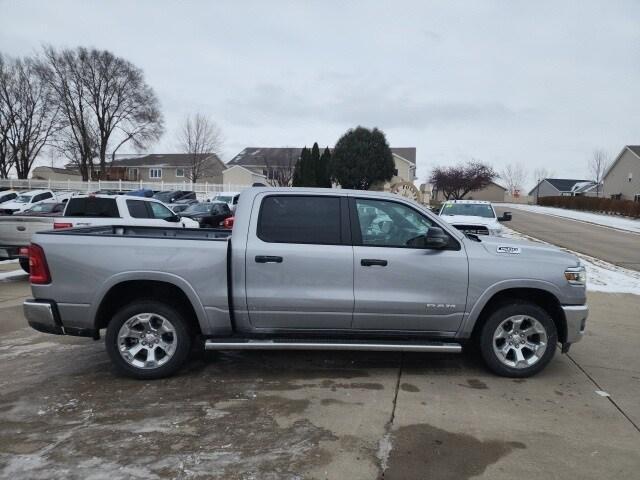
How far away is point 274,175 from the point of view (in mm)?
61500

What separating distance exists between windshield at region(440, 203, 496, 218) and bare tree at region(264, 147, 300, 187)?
4249 cm

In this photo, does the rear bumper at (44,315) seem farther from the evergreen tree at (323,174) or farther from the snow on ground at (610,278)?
the evergreen tree at (323,174)

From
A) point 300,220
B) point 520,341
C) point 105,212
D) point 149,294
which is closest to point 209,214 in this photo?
point 105,212

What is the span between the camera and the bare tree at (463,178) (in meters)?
59.8

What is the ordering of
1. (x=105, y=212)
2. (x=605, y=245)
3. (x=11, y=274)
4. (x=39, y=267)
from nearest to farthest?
(x=39, y=267) < (x=11, y=274) < (x=105, y=212) < (x=605, y=245)

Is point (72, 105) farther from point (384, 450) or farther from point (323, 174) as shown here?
point (384, 450)

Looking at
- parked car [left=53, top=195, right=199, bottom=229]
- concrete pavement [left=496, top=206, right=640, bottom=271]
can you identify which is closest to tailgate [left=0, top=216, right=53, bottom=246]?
parked car [left=53, top=195, right=199, bottom=229]

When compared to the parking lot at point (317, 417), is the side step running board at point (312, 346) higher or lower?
higher

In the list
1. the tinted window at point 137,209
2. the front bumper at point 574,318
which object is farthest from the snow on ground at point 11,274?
the front bumper at point 574,318

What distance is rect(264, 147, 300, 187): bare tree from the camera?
192 feet

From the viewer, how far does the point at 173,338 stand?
4656 mm

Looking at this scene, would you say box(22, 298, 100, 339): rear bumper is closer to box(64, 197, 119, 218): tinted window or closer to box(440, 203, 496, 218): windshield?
box(64, 197, 119, 218): tinted window

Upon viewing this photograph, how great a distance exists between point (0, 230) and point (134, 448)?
7881 millimetres

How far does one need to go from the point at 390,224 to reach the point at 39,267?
11.0 feet
